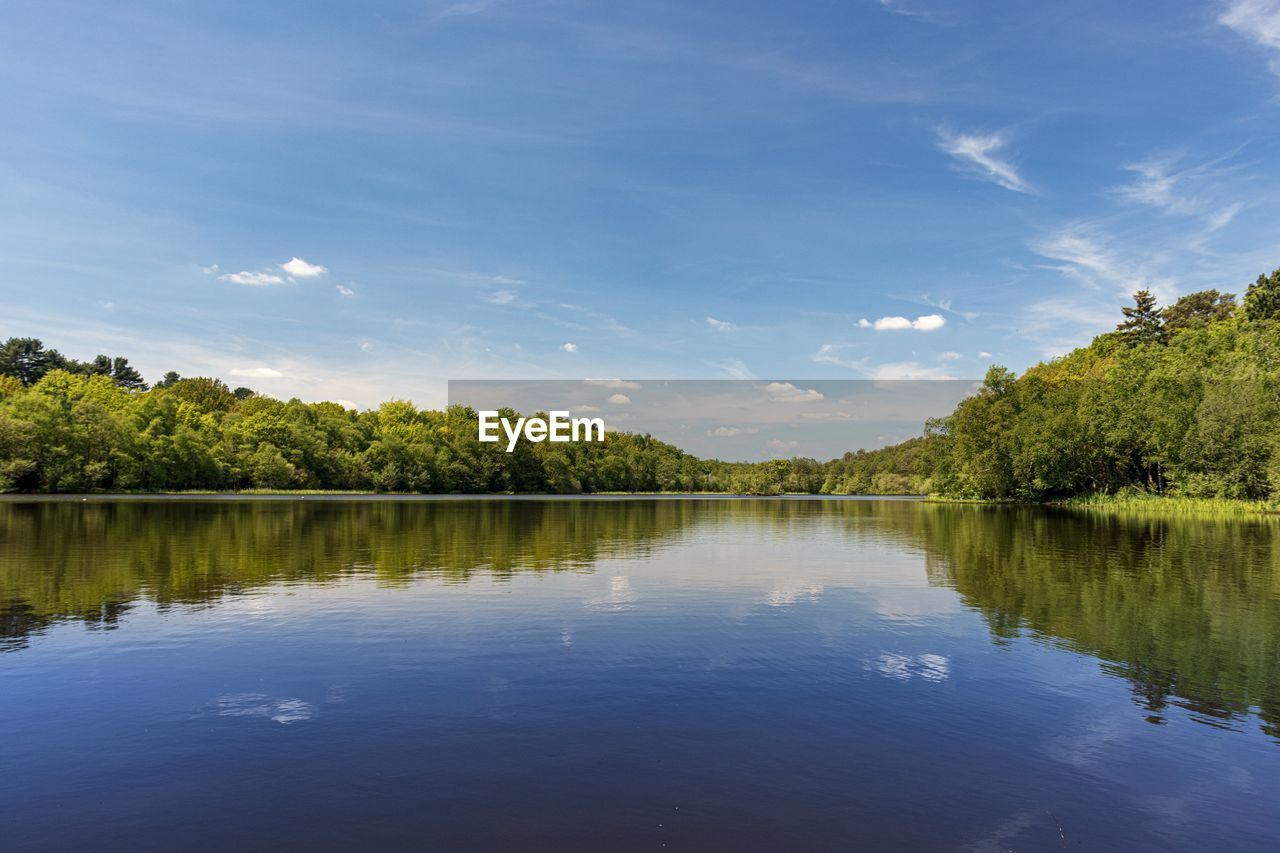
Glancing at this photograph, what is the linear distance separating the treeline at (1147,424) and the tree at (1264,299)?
0.17 meters

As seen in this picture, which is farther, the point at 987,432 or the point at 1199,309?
the point at 1199,309

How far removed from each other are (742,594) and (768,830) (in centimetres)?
1788

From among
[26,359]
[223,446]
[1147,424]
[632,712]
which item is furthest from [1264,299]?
[26,359]

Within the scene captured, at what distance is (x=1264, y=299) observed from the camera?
104 metres

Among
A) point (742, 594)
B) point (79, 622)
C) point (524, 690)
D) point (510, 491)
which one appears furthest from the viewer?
point (510, 491)

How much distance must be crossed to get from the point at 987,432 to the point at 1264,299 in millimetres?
41531

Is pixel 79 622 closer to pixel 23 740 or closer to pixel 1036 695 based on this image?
pixel 23 740

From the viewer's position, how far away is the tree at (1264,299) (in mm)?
102125

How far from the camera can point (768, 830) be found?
8.84 metres

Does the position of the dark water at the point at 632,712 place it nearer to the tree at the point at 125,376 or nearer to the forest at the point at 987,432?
the forest at the point at 987,432

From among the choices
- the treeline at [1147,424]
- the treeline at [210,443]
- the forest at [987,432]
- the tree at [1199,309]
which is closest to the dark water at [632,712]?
the treeline at [1147,424]

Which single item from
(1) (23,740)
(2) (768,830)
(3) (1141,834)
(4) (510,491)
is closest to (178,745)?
(1) (23,740)

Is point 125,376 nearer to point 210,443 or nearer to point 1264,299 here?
point 210,443

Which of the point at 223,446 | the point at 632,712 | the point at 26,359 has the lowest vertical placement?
the point at 632,712
